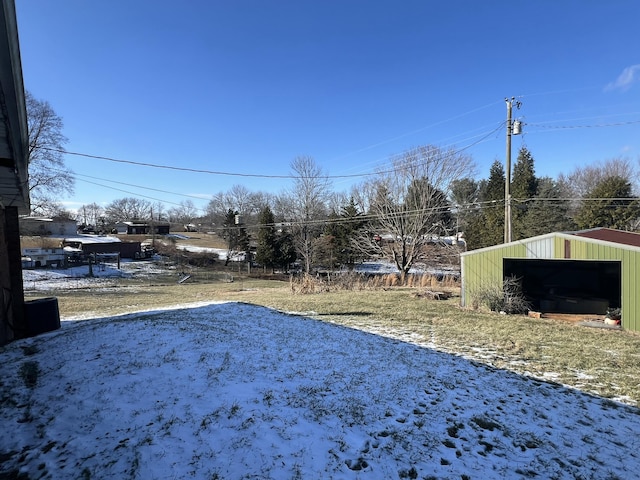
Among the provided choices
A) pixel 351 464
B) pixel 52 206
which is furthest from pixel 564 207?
pixel 52 206

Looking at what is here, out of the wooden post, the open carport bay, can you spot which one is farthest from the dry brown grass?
the wooden post

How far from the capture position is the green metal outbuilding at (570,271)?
31.7 ft

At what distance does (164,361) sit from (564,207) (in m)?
36.7

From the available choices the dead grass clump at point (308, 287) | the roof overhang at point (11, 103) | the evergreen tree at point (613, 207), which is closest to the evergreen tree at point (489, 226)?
the evergreen tree at point (613, 207)

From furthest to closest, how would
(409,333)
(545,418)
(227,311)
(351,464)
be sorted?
1. (227,311)
2. (409,333)
3. (545,418)
4. (351,464)

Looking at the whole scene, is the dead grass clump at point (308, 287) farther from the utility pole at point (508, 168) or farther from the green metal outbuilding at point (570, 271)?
the utility pole at point (508, 168)

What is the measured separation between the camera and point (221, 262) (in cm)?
4038

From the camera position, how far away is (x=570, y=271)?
52.1 ft

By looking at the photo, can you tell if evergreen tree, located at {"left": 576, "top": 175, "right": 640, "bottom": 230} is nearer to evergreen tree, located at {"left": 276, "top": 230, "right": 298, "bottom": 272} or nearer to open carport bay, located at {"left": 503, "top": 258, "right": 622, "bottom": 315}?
open carport bay, located at {"left": 503, "top": 258, "right": 622, "bottom": 315}

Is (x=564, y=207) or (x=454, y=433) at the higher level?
(x=564, y=207)

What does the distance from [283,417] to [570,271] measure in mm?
17282

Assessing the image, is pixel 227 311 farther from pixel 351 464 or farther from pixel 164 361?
pixel 351 464

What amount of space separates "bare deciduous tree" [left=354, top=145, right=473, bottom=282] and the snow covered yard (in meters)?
19.5

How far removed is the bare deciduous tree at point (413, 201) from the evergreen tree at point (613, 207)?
1175cm
